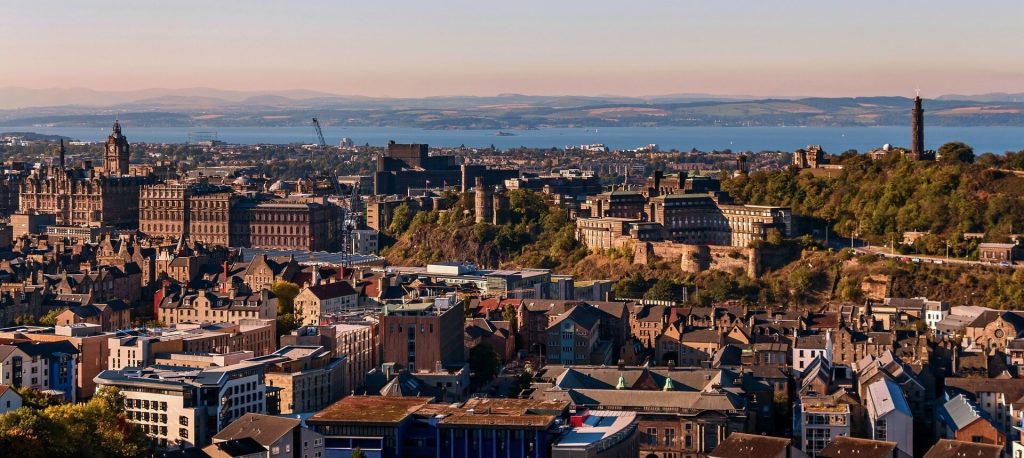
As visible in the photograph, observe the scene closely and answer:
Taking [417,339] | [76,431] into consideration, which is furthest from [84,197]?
[76,431]

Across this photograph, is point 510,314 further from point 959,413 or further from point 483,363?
point 959,413

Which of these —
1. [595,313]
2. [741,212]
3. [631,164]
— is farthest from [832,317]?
[631,164]

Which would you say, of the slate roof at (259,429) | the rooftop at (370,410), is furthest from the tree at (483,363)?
the slate roof at (259,429)

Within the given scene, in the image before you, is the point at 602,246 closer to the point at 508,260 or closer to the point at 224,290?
the point at 508,260

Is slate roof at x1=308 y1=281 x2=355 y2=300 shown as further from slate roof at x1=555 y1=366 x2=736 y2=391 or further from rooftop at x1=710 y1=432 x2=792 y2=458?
rooftop at x1=710 y1=432 x2=792 y2=458

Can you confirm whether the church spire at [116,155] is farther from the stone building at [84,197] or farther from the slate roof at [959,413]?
the slate roof at [959,413]

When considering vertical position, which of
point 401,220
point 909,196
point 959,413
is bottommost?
point 959,413
